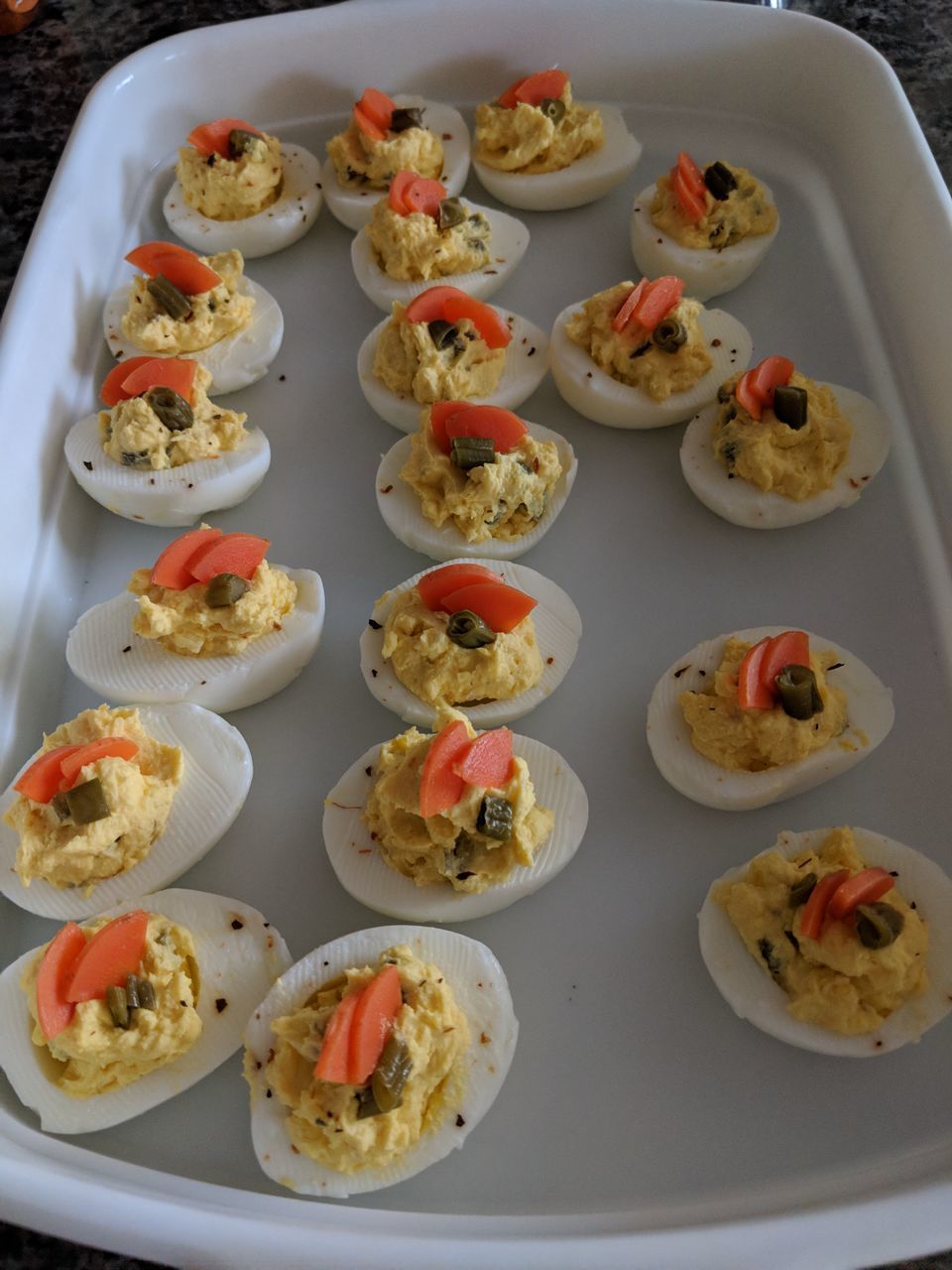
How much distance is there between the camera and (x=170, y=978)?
1.93 metres

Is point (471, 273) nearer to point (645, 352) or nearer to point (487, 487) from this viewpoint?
point (645, 352)

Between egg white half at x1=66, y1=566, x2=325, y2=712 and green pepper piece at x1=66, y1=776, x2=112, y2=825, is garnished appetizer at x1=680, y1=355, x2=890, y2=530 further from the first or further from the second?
green pepper piece at x1=66, y1=776, x2=112, y2=825

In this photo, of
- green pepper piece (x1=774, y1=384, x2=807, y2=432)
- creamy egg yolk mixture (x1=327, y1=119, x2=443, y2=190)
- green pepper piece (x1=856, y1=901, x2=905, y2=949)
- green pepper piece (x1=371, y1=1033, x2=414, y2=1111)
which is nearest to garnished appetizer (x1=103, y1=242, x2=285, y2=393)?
creamy egg yolk mixture (x1=327, y1=119, x2=443, y2=190)

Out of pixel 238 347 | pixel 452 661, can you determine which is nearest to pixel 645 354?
pixel 452 661

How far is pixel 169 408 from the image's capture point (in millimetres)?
2654

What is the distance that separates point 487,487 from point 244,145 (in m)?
1.59

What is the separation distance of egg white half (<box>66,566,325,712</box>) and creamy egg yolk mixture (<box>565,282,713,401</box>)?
1.04 m

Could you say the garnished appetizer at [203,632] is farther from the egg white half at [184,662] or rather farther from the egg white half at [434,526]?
the egg white half at [434,526]

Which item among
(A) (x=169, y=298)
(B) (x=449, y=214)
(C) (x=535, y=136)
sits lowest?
(A) (x=169, y=298)

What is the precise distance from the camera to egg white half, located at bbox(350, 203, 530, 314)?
9.92 feet

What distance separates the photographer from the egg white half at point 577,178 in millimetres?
3242

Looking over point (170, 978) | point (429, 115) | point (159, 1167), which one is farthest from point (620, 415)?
point (159, 1167)

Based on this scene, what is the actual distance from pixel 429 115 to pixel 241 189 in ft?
2.31

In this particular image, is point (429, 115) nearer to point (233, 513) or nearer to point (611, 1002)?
point (233, 513)
